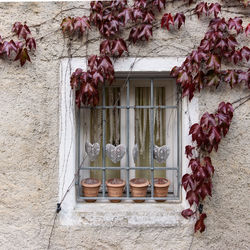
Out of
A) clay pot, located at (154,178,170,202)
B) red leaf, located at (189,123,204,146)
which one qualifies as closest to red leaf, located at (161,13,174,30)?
red leaf, located at (189,123,204,146)

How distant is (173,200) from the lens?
2.49m

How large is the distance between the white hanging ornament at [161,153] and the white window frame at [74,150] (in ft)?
0.62

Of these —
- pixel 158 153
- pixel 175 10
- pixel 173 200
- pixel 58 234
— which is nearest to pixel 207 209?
pixel 173 200

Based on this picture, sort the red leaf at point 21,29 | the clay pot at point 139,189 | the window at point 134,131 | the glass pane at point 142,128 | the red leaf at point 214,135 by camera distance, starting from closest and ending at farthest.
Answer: the red leaf at point 214,135
the red leaf at point 21,29
the clay pot at point 139,189
the window at point 134,131
the glass pane at point 142,128

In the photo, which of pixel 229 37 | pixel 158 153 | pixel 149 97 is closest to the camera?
pixel 229 37

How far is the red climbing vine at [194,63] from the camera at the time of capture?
7.36 feet

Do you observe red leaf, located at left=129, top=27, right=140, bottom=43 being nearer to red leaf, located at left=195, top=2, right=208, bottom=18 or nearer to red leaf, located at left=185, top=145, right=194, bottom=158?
red leaf, located at left=195, top=2, right=208, bottom=18

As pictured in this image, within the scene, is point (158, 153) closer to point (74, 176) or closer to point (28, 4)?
point (74, 176)

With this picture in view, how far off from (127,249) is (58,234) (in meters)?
0.63

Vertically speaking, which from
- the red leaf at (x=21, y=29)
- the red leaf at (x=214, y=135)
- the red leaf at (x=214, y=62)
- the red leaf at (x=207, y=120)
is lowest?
the red leaf at (x=214, y=135)

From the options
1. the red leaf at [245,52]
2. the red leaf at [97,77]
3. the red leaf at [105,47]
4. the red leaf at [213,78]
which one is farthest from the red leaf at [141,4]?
the red leaf at [245,52]

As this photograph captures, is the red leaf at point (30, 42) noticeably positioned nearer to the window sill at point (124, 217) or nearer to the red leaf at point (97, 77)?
the red leaf at point (97, 77)

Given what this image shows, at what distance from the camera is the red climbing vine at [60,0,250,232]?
2.24 m

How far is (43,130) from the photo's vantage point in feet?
7.72
